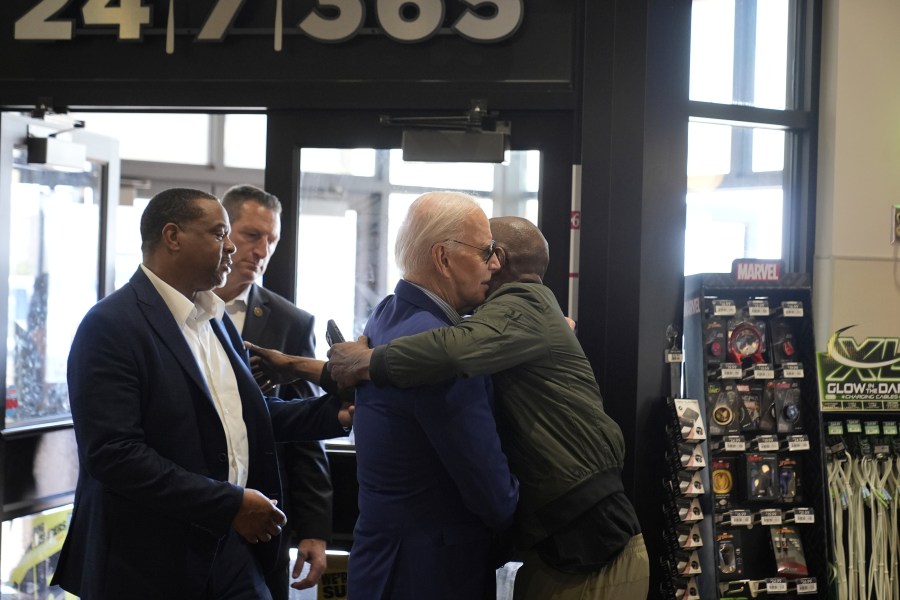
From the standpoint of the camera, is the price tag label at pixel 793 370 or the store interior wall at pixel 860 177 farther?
the store interior wall at pixel 860 177

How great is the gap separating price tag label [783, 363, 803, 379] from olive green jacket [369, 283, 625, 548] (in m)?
1.85

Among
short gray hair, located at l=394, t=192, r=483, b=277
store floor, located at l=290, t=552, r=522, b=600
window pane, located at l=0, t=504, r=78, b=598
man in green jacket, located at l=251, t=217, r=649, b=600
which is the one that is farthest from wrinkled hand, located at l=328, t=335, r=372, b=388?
window pane, located at l=0, t=504, r=78, b=598

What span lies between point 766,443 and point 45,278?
329 cm

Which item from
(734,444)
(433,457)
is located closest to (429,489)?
(433,457)

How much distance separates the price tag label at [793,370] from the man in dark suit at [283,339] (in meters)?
1.93

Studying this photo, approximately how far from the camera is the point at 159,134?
7520 millimetres

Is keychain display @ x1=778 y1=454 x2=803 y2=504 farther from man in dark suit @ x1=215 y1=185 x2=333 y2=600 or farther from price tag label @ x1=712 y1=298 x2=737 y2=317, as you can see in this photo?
man in dark suit @ x1=215 y1=185 x2=333 y2=600

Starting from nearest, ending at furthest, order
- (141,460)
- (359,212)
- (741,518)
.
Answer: (141,460), (741,518), (359,212)

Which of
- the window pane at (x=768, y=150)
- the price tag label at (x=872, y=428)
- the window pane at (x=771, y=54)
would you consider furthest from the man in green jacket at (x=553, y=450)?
the window pane at (x=771, y=54)

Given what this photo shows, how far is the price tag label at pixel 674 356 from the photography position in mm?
3879

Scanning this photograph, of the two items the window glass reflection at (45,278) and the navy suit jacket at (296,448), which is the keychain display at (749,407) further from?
the window glass reflection at (45,278)

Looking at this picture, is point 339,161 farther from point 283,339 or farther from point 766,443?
point 766,443

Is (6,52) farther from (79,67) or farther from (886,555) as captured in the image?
(886,555)

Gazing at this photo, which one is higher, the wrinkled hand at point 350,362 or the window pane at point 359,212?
the window pane at point 359,212
